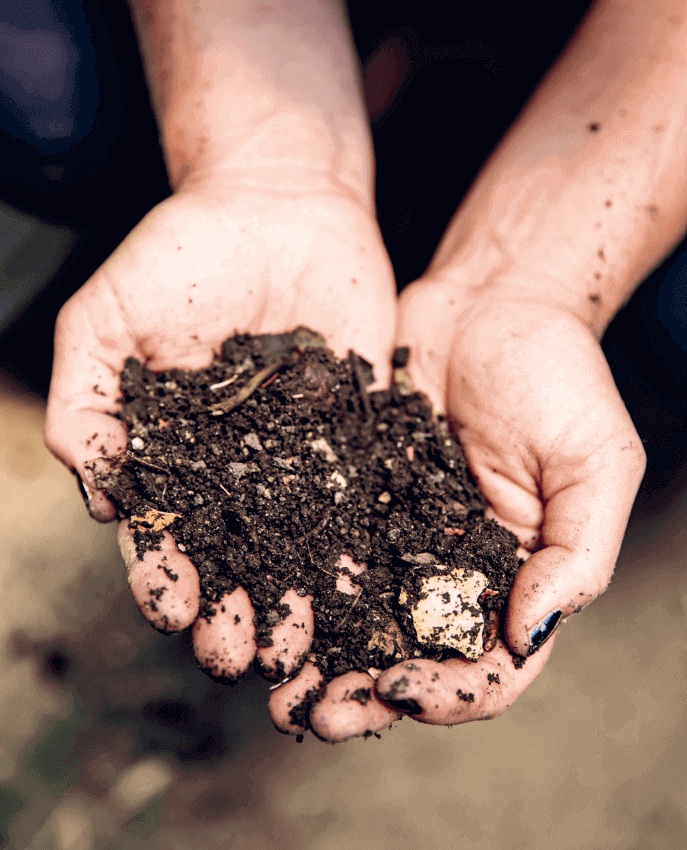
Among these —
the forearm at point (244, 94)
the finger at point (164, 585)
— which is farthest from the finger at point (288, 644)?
the forearm at point (244, 94)

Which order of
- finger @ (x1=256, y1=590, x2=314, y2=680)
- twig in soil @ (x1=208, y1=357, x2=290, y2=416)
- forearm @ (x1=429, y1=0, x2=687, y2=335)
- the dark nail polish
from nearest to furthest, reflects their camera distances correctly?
the dark nail polish
finger @ (x1=256, y1=590, x2=314, y2=680)
twig in soil @ (x1=208, y1=357, x2=290, y2=416)
forearm @ (x1=429, y1=0, x2=687, y2=335)

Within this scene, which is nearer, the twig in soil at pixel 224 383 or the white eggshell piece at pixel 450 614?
the white eggshell piece at pixel 450 614

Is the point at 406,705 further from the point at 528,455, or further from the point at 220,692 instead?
the point at 220,692

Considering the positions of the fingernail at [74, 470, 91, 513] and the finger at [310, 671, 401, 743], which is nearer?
the finger at [310, 671, 401, 743]

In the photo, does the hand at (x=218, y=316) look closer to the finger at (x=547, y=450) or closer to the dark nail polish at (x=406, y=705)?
the dark nail polish at (x=406, y=705)

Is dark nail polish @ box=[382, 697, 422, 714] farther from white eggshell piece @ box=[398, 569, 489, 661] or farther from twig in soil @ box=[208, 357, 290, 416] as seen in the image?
twig in soil @ box=[208, 357, 290, 416]

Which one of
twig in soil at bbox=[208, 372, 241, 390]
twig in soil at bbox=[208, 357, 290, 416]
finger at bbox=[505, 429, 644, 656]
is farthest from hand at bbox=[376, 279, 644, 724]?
twig in soil at bbox=[208, 372, 241, 390]

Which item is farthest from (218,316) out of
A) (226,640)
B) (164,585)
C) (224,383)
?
(226,640)

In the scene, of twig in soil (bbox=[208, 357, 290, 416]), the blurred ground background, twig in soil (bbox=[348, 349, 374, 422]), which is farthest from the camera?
the blurred ground background
